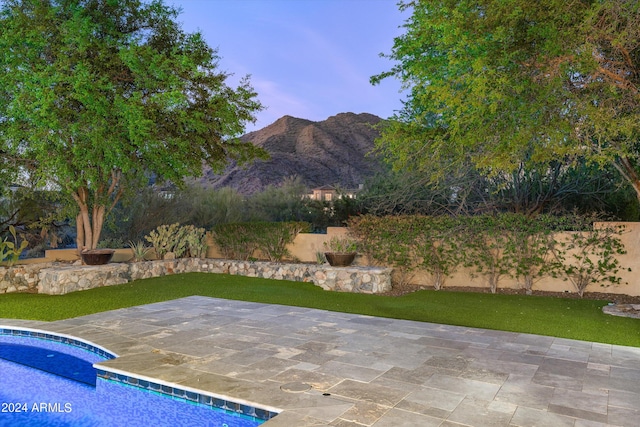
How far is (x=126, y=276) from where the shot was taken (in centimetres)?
1126

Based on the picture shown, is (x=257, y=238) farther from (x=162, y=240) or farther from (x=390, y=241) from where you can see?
(x=390, y=241)

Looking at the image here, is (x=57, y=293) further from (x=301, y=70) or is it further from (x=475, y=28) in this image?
(x=301, y=70)

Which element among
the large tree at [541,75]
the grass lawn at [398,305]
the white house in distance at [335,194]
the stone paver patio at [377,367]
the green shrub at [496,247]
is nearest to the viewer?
the stone paver patio at [377,367]

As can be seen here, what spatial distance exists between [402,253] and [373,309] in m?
2.81

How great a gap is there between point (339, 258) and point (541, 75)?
578 cm

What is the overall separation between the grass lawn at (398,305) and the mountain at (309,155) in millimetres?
24072

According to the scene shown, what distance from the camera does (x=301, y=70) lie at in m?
34.3

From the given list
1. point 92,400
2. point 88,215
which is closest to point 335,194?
point 88,215

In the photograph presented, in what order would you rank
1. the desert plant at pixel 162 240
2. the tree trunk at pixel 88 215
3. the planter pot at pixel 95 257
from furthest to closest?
1. the desert plant at pixel 162 240
2. the tree trunk at pixel 88 215
3. the planter pot at pixel 95 257

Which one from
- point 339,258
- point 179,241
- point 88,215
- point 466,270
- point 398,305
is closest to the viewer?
point 398,305

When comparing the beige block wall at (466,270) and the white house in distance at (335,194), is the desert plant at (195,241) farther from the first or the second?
the white house in distance at (335,194)

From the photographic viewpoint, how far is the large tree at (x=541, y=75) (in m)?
6.52

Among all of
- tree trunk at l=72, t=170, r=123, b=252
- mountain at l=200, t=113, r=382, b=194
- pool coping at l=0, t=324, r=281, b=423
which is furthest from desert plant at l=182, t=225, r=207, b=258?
mountain at l=200, t=113, r=382, b=194

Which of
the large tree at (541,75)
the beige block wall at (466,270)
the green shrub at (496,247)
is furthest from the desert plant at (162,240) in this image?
the large tree at (541,75)
